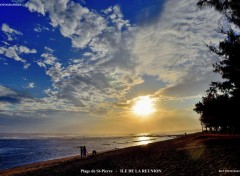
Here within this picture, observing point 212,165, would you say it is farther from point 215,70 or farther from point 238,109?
point 238,109

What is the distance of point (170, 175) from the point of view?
1181cm

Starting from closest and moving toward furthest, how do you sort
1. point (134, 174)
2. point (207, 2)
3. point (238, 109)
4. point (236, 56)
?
1. point (207, 2)
2. point (134, 174)
3. point (236, 56)
4. point (238, 109)

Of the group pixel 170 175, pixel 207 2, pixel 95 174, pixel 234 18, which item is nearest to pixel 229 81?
pixel 234 18

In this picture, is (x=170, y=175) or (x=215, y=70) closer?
(x=170, y=175)

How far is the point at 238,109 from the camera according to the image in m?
24.7

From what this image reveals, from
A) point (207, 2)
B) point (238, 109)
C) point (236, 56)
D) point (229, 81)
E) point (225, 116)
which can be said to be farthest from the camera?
point (225, 116)

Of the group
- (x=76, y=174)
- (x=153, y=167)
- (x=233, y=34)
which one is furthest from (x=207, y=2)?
(x=76, y=174)

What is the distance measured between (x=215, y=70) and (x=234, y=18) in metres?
9.30

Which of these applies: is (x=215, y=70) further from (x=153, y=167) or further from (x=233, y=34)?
(x=153, y=167)

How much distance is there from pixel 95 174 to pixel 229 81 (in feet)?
48.1

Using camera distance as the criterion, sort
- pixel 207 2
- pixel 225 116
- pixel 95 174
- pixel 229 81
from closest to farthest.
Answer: pixel 207 2, pixel 95 174, pixel 229 81, pixel 225 116

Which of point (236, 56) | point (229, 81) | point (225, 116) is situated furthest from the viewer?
point (225, 116)

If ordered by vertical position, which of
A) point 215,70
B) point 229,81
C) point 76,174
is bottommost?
point 76,174

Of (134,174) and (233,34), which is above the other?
(233,34)
